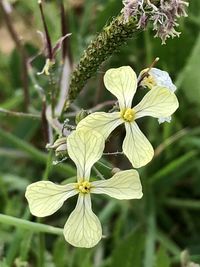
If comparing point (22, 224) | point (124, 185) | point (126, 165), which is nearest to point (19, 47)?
point (126, 165)

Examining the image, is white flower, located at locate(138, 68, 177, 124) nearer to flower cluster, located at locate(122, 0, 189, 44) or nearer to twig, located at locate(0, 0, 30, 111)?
flower cluster, located at locate(122, 0, 189, 44)

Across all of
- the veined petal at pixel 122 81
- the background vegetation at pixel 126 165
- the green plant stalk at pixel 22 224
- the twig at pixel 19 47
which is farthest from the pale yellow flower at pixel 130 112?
the twig at pixel 19 47

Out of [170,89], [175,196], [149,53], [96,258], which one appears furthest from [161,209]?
[170,89]

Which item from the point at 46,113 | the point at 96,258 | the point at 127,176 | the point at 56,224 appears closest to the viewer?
the point at 127,176

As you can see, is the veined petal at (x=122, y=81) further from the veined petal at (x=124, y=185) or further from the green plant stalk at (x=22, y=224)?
the green plant stalk at (x=22, y=224)

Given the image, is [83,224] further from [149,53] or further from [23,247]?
[149,53]
